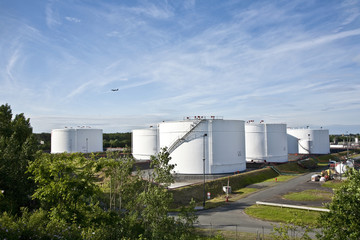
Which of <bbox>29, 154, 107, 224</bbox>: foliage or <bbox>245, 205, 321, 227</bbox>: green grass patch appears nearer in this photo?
<bbox>29, 154, 107, 224</bbox>: foliage

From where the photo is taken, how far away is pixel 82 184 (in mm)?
11047

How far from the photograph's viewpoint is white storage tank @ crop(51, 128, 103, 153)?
252 feet

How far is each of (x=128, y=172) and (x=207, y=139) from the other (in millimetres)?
33703

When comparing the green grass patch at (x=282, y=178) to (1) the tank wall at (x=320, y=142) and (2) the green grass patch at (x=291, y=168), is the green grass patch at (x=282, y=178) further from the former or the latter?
(1) the tank wall at (x=320, y=142)

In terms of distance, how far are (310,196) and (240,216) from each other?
1296 cm

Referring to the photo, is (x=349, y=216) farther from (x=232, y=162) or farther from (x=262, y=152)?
(x=262, y=152)

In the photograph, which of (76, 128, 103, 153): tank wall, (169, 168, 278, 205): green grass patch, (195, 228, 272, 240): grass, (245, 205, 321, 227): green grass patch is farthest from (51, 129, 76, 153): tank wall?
(195, 228, 272, 240): grass

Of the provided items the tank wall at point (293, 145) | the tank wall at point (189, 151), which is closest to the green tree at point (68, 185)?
the tank wall at point (189, 151)

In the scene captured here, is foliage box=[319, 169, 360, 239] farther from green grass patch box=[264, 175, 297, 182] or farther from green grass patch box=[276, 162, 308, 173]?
green grass patch box=[276, 162, 308, 173]

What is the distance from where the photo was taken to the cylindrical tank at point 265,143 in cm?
6500

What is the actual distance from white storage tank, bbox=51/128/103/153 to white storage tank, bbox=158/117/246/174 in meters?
39.1

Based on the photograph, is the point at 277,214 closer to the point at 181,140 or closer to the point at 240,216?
the point at 240,216

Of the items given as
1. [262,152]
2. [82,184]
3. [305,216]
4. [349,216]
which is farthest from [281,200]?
[262,152]

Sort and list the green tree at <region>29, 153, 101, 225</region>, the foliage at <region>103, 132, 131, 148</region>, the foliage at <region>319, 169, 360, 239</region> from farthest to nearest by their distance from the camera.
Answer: the foliage at <region>103, 132, 131, 148</region>
the green tree at <region>29, 153, 101, 225</region>
the foliage at <region>319, 169, 360, 239</region>
